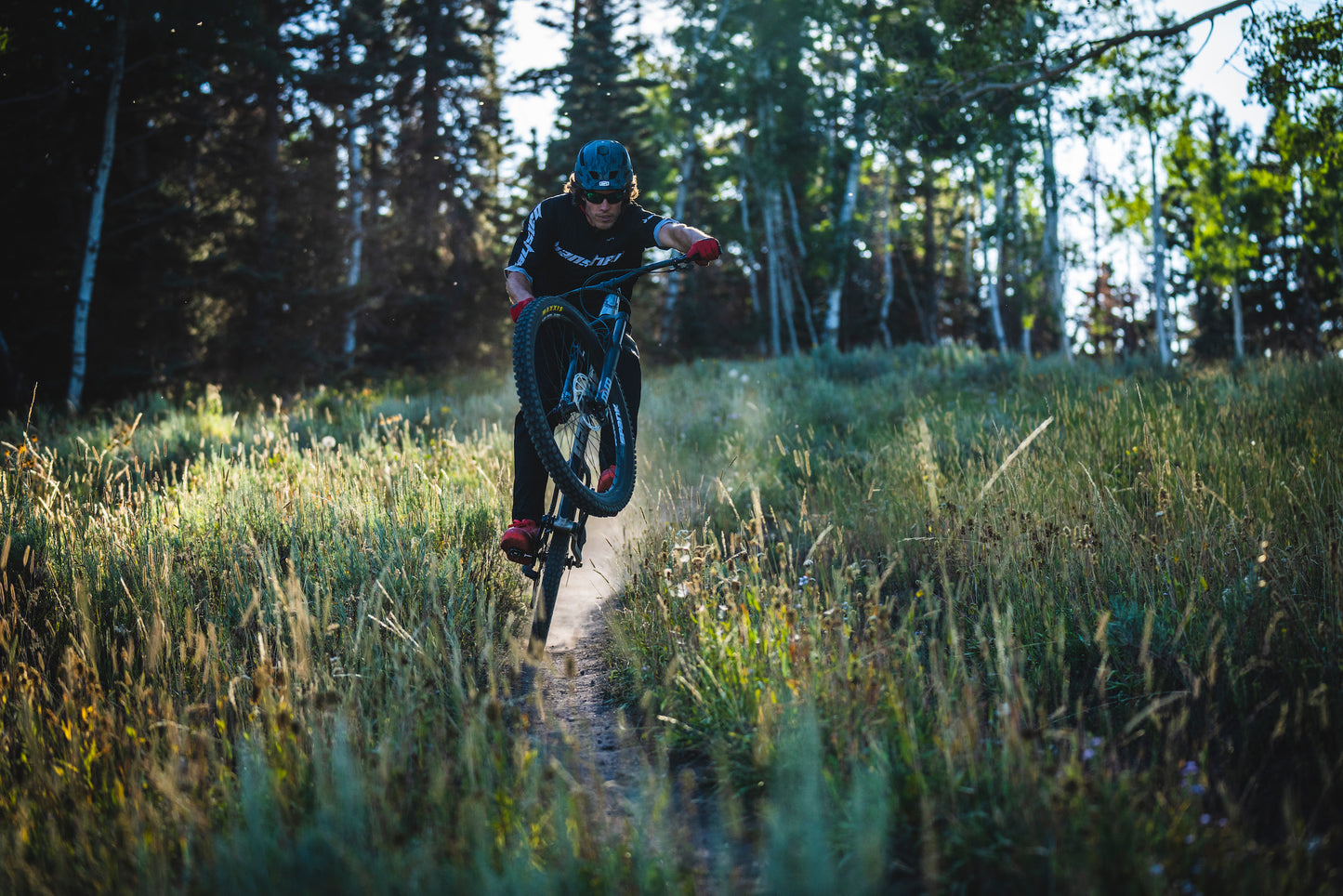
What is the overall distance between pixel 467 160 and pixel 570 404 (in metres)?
19.8

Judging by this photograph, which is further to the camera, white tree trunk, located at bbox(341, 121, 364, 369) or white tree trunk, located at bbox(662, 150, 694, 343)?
white tree trunk, located at bbox(662, 150, 694, 343)

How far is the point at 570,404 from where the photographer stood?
3.75 meters

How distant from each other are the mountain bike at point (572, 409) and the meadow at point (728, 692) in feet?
1.19

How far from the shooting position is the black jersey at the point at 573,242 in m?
4.19

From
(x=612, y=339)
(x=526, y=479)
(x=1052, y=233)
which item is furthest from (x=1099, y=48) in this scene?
(x=1052, y=233)

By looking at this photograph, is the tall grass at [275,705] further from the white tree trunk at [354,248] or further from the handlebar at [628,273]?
the white tree trunk at [354,248]

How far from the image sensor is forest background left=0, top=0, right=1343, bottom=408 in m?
10.5

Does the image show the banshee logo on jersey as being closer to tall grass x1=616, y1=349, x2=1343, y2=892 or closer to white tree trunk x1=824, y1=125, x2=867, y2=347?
tall grass x1=616, y1=349, x2=1343, y2=892

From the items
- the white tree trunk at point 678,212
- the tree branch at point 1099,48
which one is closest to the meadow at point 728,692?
the tree branch at point 1099,48

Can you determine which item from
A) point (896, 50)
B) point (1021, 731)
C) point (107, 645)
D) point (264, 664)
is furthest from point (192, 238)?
point (1021, 731)

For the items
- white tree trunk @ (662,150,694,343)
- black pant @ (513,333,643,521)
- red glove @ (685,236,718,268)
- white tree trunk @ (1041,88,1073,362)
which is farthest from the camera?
white tree trunk @ (662,150,694,343)

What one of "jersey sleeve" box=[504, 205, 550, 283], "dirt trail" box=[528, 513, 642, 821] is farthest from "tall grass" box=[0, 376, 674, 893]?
"jersey sleeve" box=[504, 205, 550, 283]

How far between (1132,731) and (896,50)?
34.2ft

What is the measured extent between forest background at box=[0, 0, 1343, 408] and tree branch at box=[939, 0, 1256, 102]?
45mm
